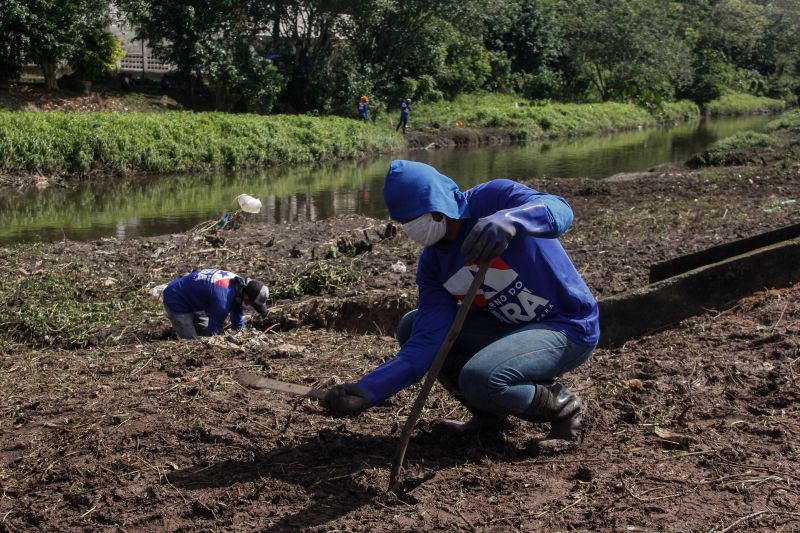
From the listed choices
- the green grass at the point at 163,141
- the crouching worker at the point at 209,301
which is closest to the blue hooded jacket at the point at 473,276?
the crouching worker at the point at 209,301

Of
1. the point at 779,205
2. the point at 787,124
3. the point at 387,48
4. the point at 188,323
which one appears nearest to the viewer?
the point at 188,323

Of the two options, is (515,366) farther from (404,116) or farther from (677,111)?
(677,111)

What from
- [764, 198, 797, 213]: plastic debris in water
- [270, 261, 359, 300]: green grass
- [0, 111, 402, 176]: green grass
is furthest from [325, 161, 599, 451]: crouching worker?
[0, 111, 402, 176]: green grass

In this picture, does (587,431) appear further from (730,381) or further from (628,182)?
(628,182)

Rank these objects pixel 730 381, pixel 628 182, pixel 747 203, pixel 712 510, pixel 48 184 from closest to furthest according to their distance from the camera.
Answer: pixel 712 510 < pixel 730 381 < pixel 747 203 < pixel 628 182 < pixel 48 184

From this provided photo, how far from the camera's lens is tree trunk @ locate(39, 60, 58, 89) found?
1134 inches

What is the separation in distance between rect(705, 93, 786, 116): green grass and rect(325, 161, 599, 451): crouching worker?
58500 mm

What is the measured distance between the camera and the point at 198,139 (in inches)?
979

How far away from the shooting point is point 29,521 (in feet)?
12.4

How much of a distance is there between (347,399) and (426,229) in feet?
2.59

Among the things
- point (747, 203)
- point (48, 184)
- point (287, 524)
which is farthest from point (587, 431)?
point (48, 184)

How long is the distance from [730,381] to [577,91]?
49575 millimetres

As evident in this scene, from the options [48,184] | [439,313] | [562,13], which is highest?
[562,13]

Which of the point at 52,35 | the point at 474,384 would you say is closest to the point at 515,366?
the point at 474,384
